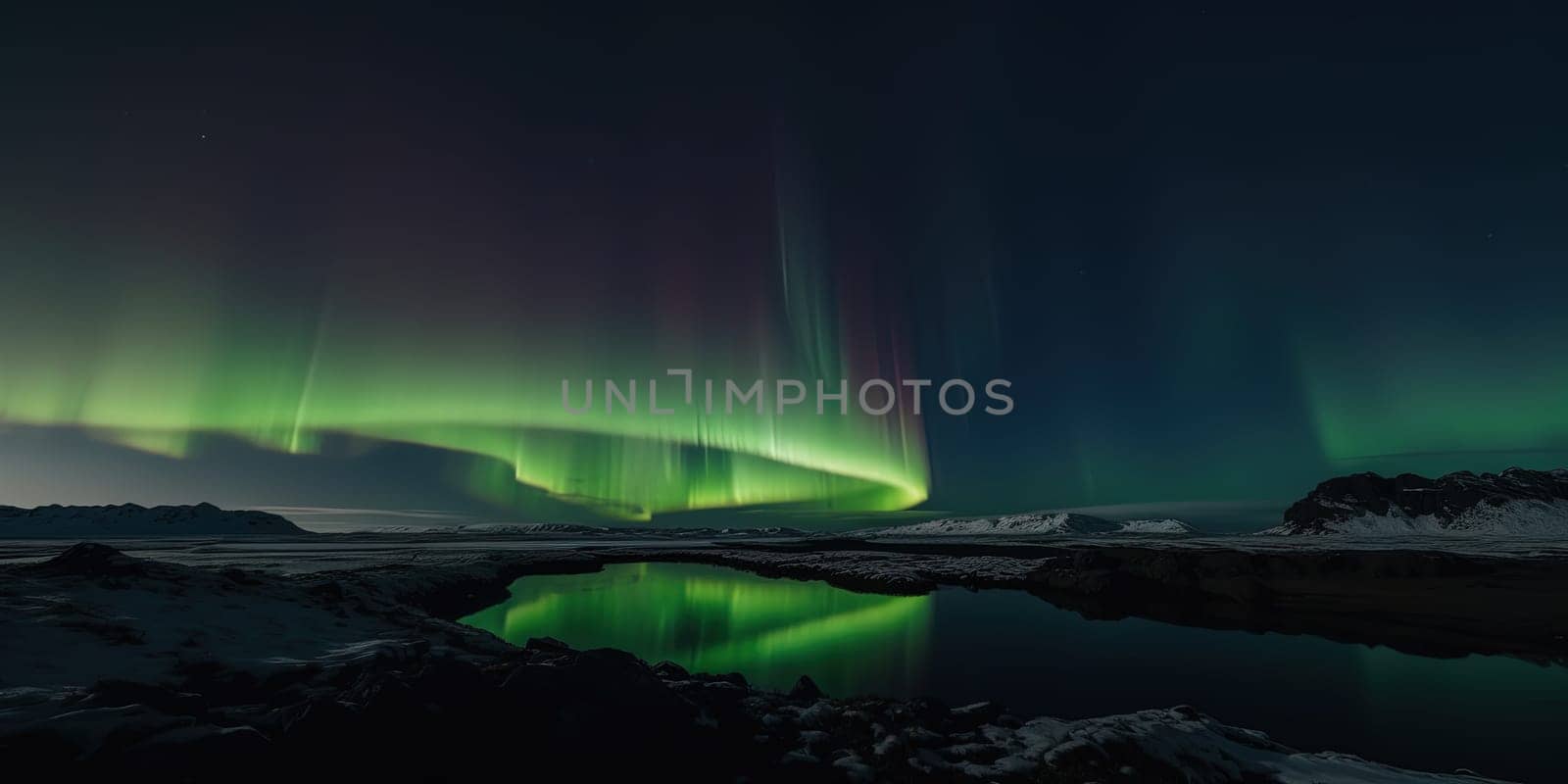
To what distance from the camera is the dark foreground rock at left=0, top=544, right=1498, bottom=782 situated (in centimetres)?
Answer: 754

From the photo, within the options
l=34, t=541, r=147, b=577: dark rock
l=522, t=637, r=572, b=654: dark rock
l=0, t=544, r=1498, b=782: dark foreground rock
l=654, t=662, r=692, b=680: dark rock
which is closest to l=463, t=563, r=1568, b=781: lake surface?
l=654, t=662, r=692, b=680: dark rock

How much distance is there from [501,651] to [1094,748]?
47.8 ft

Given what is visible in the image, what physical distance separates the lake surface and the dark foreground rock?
468cm

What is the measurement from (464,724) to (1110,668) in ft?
66.7

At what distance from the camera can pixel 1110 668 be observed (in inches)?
813

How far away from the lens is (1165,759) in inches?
377

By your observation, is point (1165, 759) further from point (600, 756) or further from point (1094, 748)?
point (600, 756)

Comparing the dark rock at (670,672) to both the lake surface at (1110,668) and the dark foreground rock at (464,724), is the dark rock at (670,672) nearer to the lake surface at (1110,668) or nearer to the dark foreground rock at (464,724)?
the dark foreground rock at (464,724)

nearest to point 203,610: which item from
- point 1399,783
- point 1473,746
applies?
point 1399,783

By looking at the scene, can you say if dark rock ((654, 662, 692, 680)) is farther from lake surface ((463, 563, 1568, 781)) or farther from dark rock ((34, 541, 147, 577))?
dark rock ((34, 541, 147, 577))

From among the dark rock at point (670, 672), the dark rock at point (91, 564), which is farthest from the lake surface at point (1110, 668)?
the dark rock at point (91, 564)

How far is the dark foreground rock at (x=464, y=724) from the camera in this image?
24.7 ft

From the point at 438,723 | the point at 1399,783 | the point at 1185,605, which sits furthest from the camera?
the point at 1185,605

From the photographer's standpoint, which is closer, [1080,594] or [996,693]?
[996,693]
